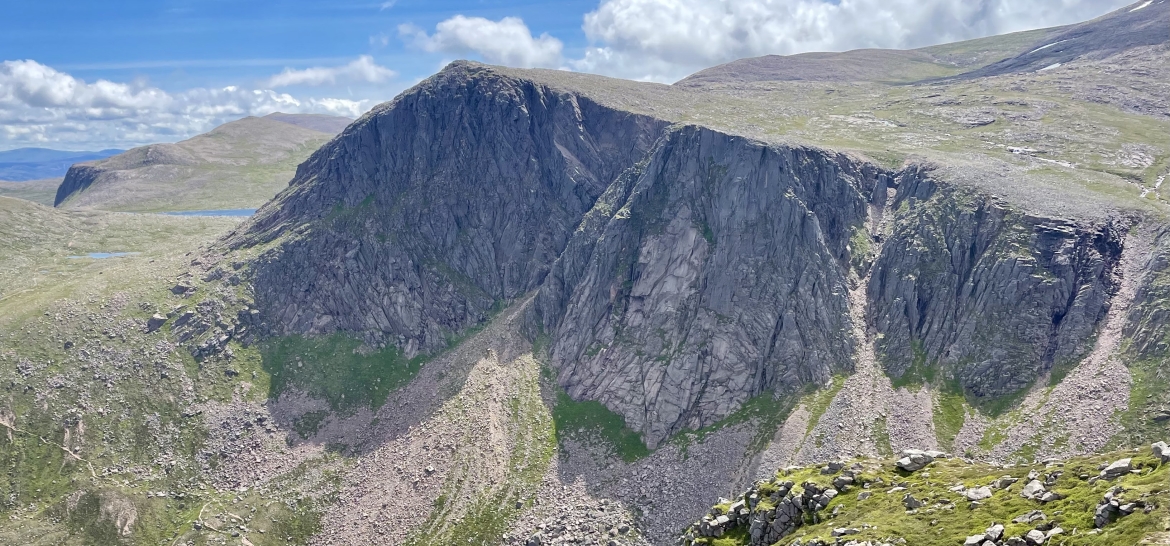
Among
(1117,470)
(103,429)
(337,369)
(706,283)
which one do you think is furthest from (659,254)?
(103,429)

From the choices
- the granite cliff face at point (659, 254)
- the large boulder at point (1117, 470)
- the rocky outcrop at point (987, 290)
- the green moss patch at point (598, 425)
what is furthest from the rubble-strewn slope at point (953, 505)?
the granite cliff face at point (659, 254)

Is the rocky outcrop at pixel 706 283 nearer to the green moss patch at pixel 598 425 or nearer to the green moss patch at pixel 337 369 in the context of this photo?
the green moss patch at pixel 598 425

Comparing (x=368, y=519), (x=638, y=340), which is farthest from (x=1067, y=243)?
(x=368, y=519)

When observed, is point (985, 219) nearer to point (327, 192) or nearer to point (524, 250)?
point (524, 250)

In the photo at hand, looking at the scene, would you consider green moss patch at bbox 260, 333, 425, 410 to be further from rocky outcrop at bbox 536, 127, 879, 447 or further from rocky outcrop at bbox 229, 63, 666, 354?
rocky outcrop at bbox 536, 127, 879, 447

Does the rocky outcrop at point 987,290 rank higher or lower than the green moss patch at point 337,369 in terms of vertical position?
higher
